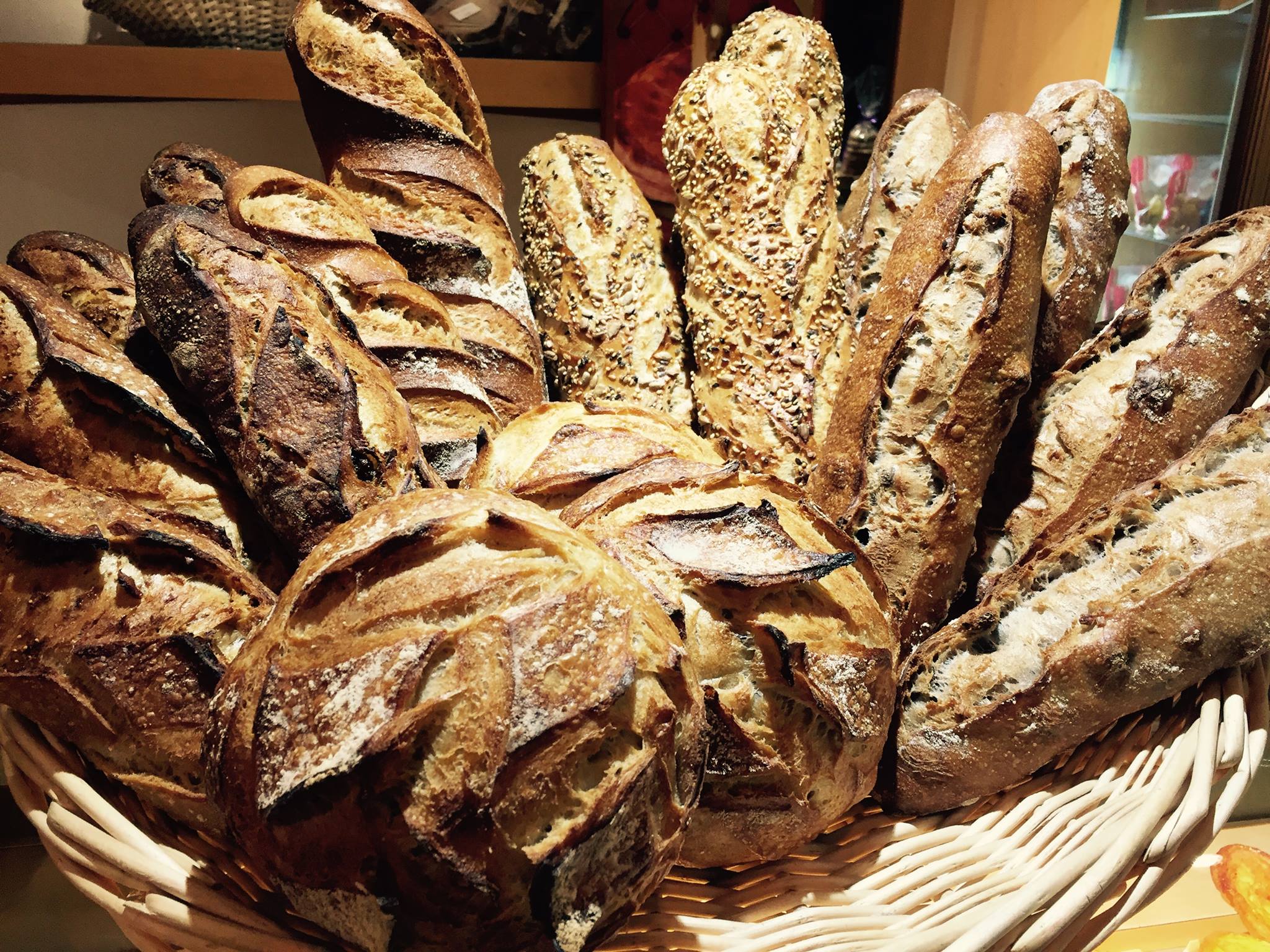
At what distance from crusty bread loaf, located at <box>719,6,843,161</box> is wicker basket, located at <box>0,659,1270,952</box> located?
1155mm

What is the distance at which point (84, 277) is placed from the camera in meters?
1.29

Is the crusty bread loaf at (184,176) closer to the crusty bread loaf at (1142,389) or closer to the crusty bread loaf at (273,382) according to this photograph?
the crusty bread loaf at (273,382)

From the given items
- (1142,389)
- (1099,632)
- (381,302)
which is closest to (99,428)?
(381,302)

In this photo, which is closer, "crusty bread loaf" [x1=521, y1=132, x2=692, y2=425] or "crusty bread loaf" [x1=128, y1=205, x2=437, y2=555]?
"crusty bread loaf" [x1=128, y1=205, x2=437, y2=555]

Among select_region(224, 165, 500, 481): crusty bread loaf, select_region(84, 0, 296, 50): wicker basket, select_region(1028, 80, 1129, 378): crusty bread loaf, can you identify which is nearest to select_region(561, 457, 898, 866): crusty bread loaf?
select_region(224, 165, 500, 481): crusty bread loaf

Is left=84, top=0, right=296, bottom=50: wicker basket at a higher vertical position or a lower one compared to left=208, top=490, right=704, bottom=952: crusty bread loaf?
higher

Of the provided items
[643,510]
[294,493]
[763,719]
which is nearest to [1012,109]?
[643,510]

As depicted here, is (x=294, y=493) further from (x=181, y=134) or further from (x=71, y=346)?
(x=181, y=134)

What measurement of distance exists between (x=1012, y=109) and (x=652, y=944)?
1.67 metres

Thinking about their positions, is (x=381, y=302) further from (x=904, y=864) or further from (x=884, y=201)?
(x=904, y=864)

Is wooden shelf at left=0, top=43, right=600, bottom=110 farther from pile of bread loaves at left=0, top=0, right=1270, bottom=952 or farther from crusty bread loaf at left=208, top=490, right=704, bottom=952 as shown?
crusty bread loaf at left=208, top=490, right=704, bottom=952

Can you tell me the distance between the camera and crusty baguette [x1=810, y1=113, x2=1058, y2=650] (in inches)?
48.6

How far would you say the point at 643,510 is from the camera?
101 centimetres

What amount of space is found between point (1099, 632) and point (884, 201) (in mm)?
829
